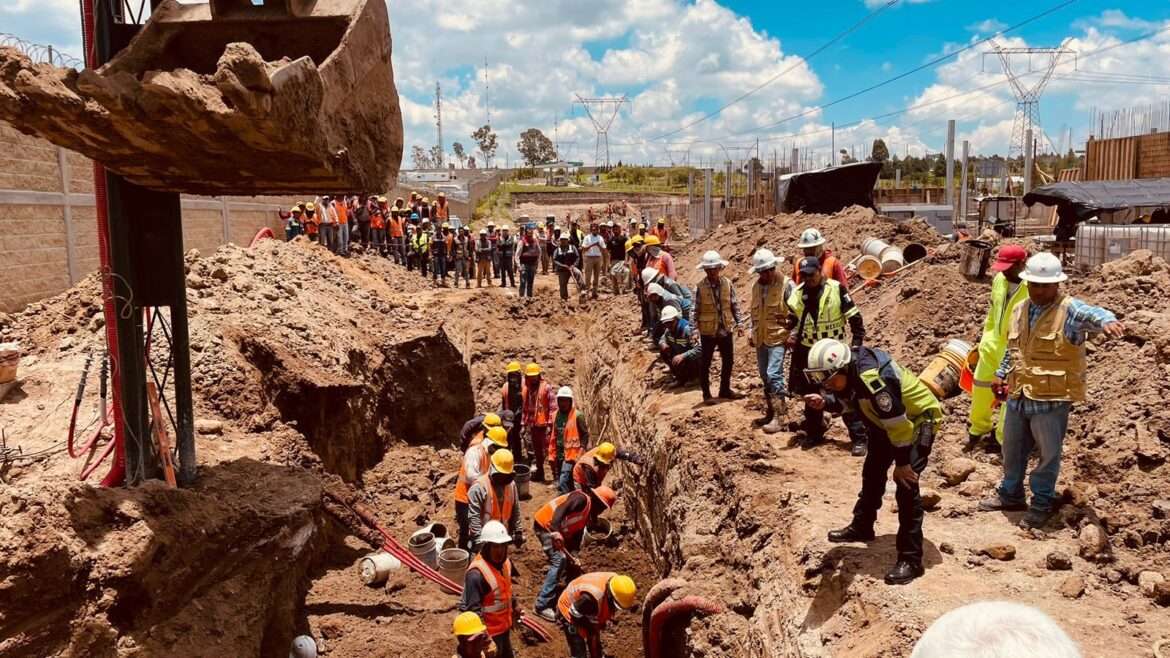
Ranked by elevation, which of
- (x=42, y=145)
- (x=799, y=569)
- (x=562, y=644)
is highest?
(x=42, y=145)

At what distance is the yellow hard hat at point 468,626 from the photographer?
559 cm

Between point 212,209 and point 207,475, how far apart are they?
11557 millimetres

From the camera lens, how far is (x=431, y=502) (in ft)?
34.5

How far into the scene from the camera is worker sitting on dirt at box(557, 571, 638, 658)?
6270 mm

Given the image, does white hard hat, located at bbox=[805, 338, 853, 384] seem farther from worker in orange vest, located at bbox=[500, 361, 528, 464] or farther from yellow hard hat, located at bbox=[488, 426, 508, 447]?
worker in orange vest, located at bbox=[500, 361, 528, 464]

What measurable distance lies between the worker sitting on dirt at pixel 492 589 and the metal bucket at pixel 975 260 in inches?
297

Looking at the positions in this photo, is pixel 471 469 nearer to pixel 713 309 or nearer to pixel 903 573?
pixel 713 309

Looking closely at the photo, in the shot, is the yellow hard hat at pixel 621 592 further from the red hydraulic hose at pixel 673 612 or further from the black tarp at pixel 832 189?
the black tarp at pixel 832 189

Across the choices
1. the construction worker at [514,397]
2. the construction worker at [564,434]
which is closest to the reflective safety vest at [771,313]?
the construction worker at [564,434]

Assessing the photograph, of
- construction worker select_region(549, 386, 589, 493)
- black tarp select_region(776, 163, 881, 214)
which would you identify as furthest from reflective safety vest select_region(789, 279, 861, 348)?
black tarp select_region(776, 163, 881, 214)

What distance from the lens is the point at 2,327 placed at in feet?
31.6

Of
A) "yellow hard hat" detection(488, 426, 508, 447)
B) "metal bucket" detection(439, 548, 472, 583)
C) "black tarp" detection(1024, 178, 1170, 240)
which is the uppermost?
"black tarp" detection(1024, 178, 1170, 240)

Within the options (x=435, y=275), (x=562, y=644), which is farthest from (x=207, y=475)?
(x=435, y=275)

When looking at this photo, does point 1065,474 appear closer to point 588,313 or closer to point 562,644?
point 562,644
